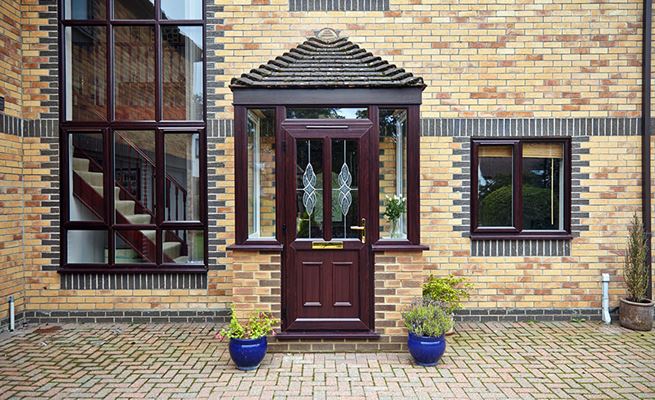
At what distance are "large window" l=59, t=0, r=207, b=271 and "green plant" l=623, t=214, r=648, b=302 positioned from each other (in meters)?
6.11

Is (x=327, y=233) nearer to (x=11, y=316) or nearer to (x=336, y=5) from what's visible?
(x=336, y=5)

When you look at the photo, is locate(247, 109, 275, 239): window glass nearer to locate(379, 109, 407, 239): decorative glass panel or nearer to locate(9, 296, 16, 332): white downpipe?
locate(379, 109, 407, 239): decorative glass panel

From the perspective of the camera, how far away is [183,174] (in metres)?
6.28

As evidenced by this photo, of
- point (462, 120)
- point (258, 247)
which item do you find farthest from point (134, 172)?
point (462, 120)

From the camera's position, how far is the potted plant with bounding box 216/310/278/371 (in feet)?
14.6

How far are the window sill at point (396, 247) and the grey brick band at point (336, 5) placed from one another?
3550 mm

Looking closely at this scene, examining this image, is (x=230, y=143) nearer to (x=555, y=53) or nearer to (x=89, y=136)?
(x=89, y=136)

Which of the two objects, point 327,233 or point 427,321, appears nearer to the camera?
point 427,321

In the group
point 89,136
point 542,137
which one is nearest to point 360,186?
point 542,137

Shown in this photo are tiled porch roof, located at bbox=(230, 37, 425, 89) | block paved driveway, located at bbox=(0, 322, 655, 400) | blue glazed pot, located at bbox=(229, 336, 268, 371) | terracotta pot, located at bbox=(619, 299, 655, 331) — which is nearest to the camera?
block paved driveway, located at bbox=(0, 322, 655, 400)

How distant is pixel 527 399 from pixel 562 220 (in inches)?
130

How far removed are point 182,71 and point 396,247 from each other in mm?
4160

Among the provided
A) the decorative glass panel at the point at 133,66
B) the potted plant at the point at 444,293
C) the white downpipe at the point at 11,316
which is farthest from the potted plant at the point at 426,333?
the white downpipe at the point at 11,316

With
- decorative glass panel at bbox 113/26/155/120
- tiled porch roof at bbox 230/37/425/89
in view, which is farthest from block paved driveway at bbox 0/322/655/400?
decorative glass panel at bbox 113/26/155/120
